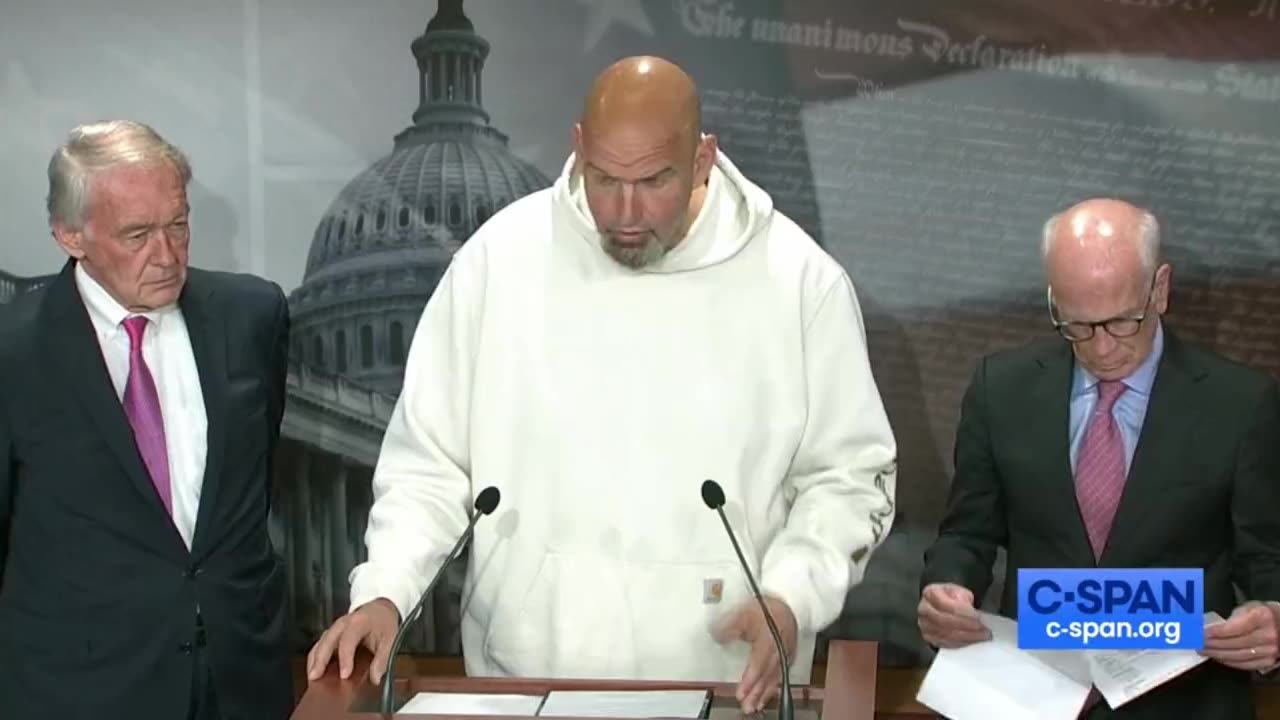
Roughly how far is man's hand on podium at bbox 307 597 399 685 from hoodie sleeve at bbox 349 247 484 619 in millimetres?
90

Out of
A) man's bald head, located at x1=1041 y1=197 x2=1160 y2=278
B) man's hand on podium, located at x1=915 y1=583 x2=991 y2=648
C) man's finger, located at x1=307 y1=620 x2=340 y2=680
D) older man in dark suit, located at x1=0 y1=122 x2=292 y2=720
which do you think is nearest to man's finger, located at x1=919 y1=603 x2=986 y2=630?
man's hand on podium, located at x1=915 y1=583 x2=991 y2=648

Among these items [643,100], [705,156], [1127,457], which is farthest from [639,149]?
[1127,457]

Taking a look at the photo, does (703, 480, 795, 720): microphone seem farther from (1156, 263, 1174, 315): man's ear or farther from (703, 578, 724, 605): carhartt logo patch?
(1156, 263, 1174, 315): man's ear

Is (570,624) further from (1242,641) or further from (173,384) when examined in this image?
(1242,641)

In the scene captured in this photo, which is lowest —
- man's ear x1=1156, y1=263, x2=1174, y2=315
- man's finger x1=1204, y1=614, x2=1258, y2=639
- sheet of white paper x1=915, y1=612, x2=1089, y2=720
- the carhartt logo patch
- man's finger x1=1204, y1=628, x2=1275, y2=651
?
sheet of white paper x1=915, y1=612, x2=1089, y2=720

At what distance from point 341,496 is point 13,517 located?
1815mm

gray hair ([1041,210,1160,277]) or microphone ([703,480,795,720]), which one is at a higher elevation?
gray hair ([1041,210,1160,277])

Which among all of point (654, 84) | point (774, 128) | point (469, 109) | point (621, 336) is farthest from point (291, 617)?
point (654, 84)

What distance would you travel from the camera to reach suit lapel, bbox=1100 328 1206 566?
2824mm

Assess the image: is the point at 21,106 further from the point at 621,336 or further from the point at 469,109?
the point at 621,336

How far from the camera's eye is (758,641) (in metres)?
2.40

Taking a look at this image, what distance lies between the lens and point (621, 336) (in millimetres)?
2932

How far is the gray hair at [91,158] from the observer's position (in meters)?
3.01

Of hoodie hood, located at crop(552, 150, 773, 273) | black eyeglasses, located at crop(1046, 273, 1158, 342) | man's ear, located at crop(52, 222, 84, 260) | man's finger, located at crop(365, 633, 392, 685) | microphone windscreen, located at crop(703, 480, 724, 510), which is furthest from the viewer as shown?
man's ear, located at crop(52, 222, 84, 260)
